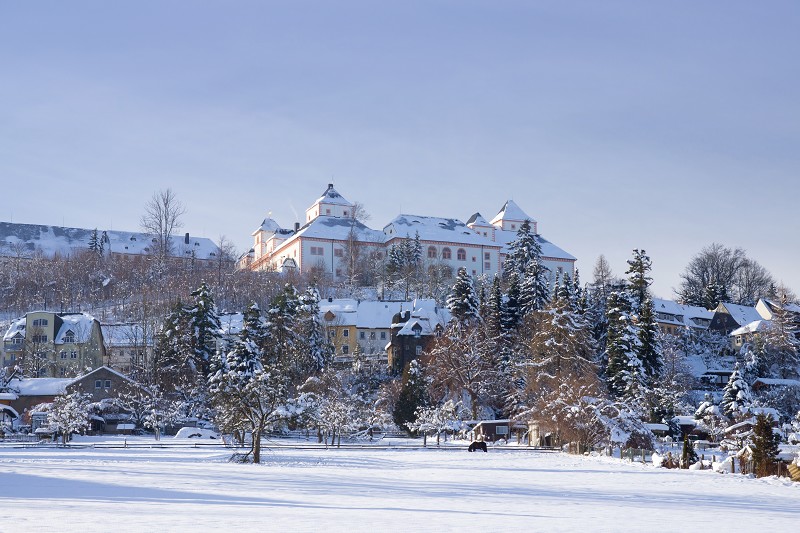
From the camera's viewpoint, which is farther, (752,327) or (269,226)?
(269,226)

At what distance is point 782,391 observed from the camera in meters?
74.2

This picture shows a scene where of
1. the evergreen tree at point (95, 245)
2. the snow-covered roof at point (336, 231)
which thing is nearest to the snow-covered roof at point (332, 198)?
the snow-covered roof at point (336, 231)

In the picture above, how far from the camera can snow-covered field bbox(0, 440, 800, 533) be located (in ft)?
57.2

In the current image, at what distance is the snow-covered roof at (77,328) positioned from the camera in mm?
88188

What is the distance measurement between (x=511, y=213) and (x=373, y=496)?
140 meters

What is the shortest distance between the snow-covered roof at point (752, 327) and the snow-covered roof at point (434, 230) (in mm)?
44538

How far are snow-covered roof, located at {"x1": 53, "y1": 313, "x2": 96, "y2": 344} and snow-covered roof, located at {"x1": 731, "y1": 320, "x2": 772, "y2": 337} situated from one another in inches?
2647

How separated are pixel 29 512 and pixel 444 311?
78046 mm

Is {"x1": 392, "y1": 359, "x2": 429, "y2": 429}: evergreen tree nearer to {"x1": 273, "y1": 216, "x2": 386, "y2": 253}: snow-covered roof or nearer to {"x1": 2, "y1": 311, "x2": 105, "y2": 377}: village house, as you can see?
{"x1": 2, "y1": 311, "x2": 105, "y2": 377}: village house

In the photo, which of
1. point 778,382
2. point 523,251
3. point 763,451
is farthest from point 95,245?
point 763,451

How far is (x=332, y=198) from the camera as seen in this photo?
151 meters

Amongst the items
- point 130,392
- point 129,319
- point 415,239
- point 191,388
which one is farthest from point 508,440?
point 415,239

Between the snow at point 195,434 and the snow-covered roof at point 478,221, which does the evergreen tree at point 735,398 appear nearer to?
the snow at point 195,434

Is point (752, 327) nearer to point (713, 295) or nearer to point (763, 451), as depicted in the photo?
point (713, 295)
